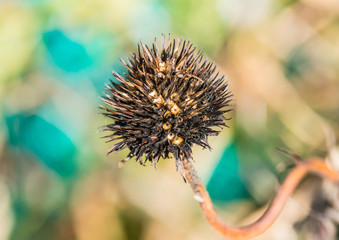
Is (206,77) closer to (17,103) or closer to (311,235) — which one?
(311,235)

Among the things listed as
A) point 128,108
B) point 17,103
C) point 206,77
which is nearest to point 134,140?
point 128,108

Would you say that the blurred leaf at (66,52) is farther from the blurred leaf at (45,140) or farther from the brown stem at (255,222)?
the brown stem at (255,222)

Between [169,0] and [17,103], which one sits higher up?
[169,0]

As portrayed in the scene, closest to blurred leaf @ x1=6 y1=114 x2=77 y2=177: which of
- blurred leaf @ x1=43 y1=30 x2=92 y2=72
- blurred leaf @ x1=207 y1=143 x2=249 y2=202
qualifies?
blurred leaf @ x1=43 y1=30 x2=92 y2=72

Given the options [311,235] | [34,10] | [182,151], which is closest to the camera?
[182,151]

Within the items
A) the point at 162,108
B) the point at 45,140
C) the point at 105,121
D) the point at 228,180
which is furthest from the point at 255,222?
the point at 45,140

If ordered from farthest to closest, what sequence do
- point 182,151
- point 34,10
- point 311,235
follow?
point 34,10
point 311,235
point 182,151
